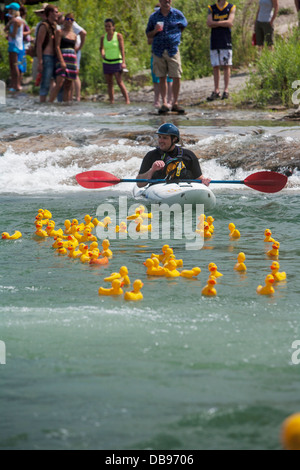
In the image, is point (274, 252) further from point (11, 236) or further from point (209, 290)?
point (11, 236)

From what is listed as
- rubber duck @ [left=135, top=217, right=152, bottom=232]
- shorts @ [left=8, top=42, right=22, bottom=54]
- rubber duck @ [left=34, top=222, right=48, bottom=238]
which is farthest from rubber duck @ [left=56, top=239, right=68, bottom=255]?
shorts @ [left=8, top=42, right=22, bottom=54]

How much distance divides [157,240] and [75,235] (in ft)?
2.88

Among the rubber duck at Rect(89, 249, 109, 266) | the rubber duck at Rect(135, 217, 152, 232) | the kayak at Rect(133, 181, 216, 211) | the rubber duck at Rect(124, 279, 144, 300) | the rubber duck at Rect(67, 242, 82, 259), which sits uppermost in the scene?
the kayak at Rect(133, 181, 216, 211)

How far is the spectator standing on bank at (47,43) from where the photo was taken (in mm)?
13648

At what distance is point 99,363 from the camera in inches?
155

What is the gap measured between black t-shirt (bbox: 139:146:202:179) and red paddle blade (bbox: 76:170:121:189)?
1.78 feet

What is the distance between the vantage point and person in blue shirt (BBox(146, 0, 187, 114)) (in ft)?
40.9

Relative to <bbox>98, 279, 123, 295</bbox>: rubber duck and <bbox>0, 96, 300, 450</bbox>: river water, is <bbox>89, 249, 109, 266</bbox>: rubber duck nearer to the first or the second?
<bbox>0, 96, 300, 450</bbox>: river water

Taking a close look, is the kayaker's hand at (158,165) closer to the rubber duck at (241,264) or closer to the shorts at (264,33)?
the rubber duck at (241,264)

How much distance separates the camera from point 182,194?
8.25m

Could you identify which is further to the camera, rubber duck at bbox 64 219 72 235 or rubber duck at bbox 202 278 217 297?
rubber duck at bbox 64 219 72 235

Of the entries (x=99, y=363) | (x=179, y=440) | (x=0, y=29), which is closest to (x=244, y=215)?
(x=99, y=363)

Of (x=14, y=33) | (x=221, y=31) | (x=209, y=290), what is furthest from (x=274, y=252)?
(x=14, y=33)

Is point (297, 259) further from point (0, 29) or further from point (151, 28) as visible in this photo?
point (0, 29)
